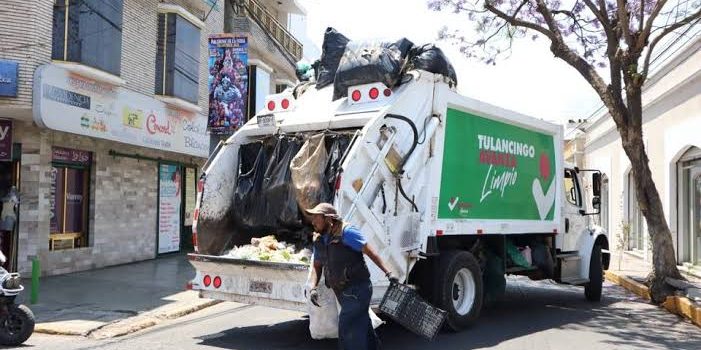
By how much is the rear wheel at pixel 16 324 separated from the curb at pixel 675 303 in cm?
835

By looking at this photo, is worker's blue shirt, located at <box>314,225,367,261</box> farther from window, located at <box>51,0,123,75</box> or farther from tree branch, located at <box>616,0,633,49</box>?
window, located at <box>51,0,123,75</box>

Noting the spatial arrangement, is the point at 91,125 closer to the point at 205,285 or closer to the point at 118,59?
the point at 118,59

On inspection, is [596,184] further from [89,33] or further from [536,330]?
[89,33]

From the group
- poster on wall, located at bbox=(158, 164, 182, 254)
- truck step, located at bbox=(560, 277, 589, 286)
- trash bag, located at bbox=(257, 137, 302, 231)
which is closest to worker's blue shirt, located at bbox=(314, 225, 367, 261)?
trash bag, located at bbox=(257, 137, 302, 231)

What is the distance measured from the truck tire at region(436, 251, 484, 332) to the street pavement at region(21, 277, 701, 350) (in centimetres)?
20

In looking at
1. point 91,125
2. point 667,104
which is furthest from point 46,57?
point 667,104

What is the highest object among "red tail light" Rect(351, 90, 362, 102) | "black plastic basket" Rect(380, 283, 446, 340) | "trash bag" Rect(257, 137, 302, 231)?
"red tail light" Rect(351, 90, 362, 102)

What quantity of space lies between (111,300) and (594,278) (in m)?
7.76

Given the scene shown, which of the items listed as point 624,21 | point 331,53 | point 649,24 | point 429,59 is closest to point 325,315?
point 429,59

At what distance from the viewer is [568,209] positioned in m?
10.7

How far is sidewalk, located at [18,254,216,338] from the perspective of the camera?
8281 mm

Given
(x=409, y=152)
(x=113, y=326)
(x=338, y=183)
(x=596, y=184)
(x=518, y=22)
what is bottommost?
(x=113, y=326)

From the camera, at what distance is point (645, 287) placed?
11.7 metres

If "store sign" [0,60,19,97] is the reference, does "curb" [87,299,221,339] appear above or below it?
below
